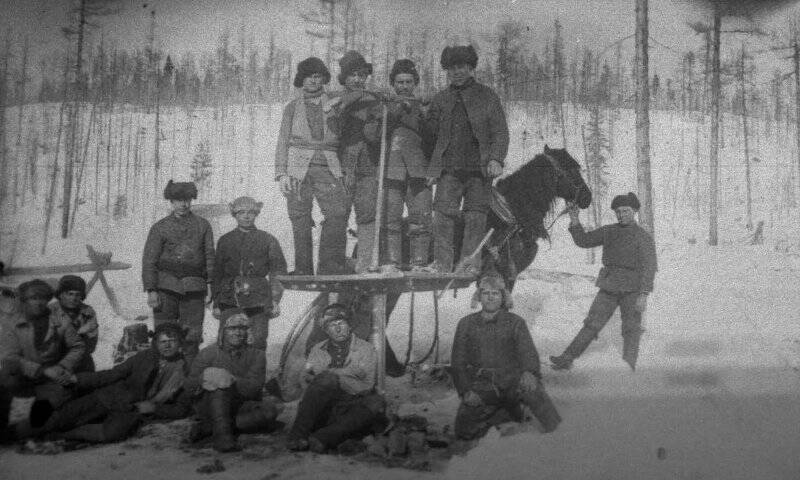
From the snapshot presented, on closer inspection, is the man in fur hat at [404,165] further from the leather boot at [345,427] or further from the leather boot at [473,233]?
the leather boot at [345,427]

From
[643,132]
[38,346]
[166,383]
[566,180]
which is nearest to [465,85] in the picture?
[566,180]

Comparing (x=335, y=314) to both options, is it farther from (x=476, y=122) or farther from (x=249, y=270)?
(x=476, y=122)

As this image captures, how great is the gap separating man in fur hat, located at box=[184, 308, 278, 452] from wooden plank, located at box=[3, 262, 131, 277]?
1453 millimetres

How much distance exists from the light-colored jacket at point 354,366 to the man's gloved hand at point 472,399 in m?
0.59

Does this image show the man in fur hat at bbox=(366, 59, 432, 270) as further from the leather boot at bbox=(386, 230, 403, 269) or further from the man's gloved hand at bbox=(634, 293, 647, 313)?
the man's gloved hand at bbox=(634, 293, 647, 313)

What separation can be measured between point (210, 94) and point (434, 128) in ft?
6.44

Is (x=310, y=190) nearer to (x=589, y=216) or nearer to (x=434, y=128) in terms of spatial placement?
(x=434, y=128)

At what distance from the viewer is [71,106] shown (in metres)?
4.92

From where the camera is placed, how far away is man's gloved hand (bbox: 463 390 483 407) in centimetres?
350

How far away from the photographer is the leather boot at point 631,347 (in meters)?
4.22

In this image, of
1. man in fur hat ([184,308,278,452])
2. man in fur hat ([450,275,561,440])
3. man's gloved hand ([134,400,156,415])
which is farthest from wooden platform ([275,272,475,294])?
man's gloved hand ([134,400,156,415])

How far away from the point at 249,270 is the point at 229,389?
108cm

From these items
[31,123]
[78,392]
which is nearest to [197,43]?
[31,123]

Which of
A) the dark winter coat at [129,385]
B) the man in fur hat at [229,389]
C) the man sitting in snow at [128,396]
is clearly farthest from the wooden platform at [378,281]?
the dark winter coat at [129,385]
